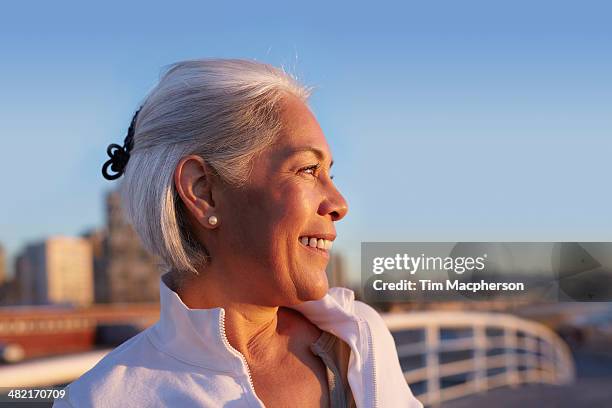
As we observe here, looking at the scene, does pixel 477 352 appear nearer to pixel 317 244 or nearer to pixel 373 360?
pixel 373 360

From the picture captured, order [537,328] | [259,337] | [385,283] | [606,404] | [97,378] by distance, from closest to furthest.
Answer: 1. [97,378]
2. [259,337]
3. [385,283]
4. [606,404]
5. [537,328]

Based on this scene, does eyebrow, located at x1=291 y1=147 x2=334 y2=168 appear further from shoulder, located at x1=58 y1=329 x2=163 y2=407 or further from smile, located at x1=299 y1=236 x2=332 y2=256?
shoulder, located at x1=58 y1=329 x2=163 y2=407

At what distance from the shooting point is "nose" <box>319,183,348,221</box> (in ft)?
3.20

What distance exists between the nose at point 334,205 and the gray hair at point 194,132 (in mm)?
103

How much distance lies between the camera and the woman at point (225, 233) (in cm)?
94

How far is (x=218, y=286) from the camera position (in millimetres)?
1010

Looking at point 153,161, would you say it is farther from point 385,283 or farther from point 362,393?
point 385,283

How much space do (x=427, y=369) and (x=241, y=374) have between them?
2.55 meters

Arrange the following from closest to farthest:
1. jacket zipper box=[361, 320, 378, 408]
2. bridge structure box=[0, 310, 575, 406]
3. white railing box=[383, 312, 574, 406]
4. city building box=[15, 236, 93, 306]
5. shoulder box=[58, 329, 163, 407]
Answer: shoulder box=[58, 329, 163, 407] < jacket zipper box=[361, 320, 378, 408] < bridge structure box=[0, 310, 575, 406] < white railing box=[383, 312, 574, 406] < city building box=[15, 236, 93, 306]

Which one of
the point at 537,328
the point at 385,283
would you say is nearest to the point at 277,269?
the point at 385,283

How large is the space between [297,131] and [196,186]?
0.15 metres

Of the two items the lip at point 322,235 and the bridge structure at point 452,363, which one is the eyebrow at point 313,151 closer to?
the lip at point 322,235

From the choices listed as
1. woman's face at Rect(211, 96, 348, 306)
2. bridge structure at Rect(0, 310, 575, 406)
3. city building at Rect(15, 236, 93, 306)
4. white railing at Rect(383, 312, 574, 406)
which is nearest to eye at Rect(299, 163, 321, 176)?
woman's face at Rect(211, 96, 348, 306)

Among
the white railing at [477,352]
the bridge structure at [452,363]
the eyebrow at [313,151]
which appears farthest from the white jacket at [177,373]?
the white railing at [477,352]
